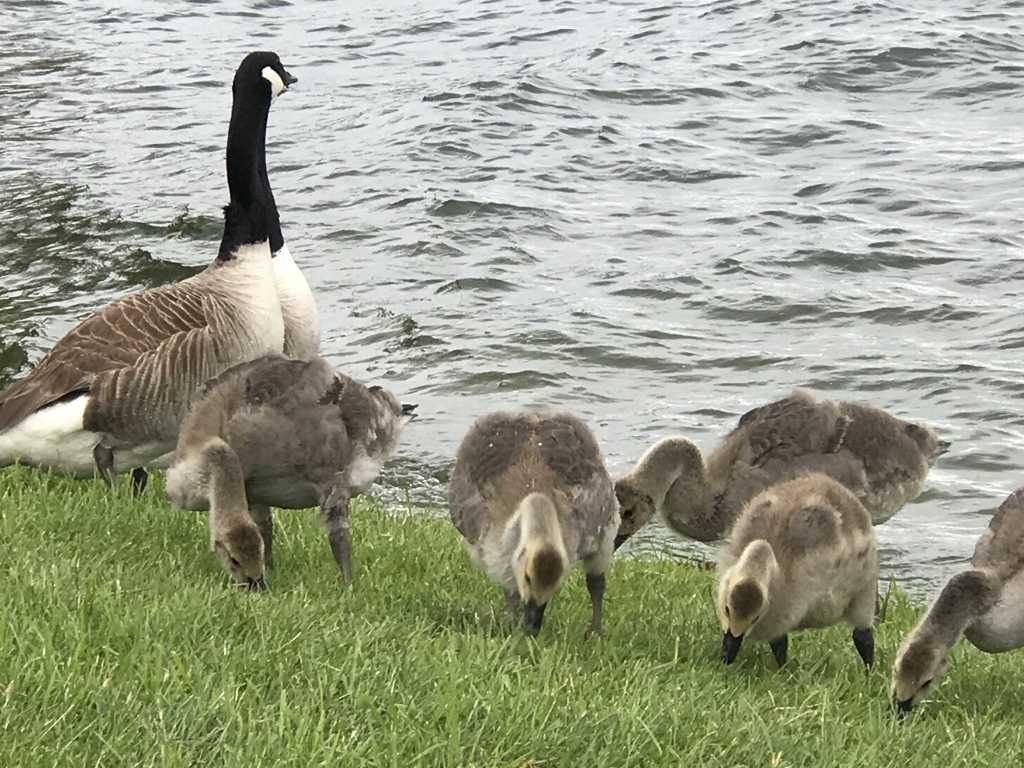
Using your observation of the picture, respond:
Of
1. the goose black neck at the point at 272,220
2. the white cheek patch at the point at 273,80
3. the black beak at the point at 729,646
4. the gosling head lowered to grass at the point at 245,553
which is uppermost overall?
the white cheek patch at the point at 273,80

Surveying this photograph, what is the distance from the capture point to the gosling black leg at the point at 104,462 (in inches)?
348

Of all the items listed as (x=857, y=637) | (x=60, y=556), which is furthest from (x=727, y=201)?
(x=60, y=556)

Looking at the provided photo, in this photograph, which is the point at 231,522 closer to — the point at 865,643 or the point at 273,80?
the point at 865,643

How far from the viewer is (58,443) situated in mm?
8859

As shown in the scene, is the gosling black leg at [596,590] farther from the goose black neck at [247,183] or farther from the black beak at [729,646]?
the goose black neck at [247,183]

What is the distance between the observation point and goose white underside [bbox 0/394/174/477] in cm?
883

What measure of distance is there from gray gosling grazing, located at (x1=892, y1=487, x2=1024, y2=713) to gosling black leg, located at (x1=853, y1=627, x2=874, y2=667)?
495 millimetres

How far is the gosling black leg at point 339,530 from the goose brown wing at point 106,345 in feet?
6.90

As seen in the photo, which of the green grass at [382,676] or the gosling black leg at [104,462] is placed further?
the gosling black leg at [104,462]

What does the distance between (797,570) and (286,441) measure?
2671 mm

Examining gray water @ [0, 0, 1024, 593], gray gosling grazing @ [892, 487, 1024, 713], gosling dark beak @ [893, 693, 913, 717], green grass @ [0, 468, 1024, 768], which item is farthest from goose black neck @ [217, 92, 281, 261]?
gosling dark beak @ [893, 693, 913, 717]

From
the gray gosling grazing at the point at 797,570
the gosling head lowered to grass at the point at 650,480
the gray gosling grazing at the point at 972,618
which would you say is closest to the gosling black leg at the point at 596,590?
the gray gosling grazing at the point at 797,570

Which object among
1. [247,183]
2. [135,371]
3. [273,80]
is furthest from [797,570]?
[273,80]

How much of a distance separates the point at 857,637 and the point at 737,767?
2332 millimetres
